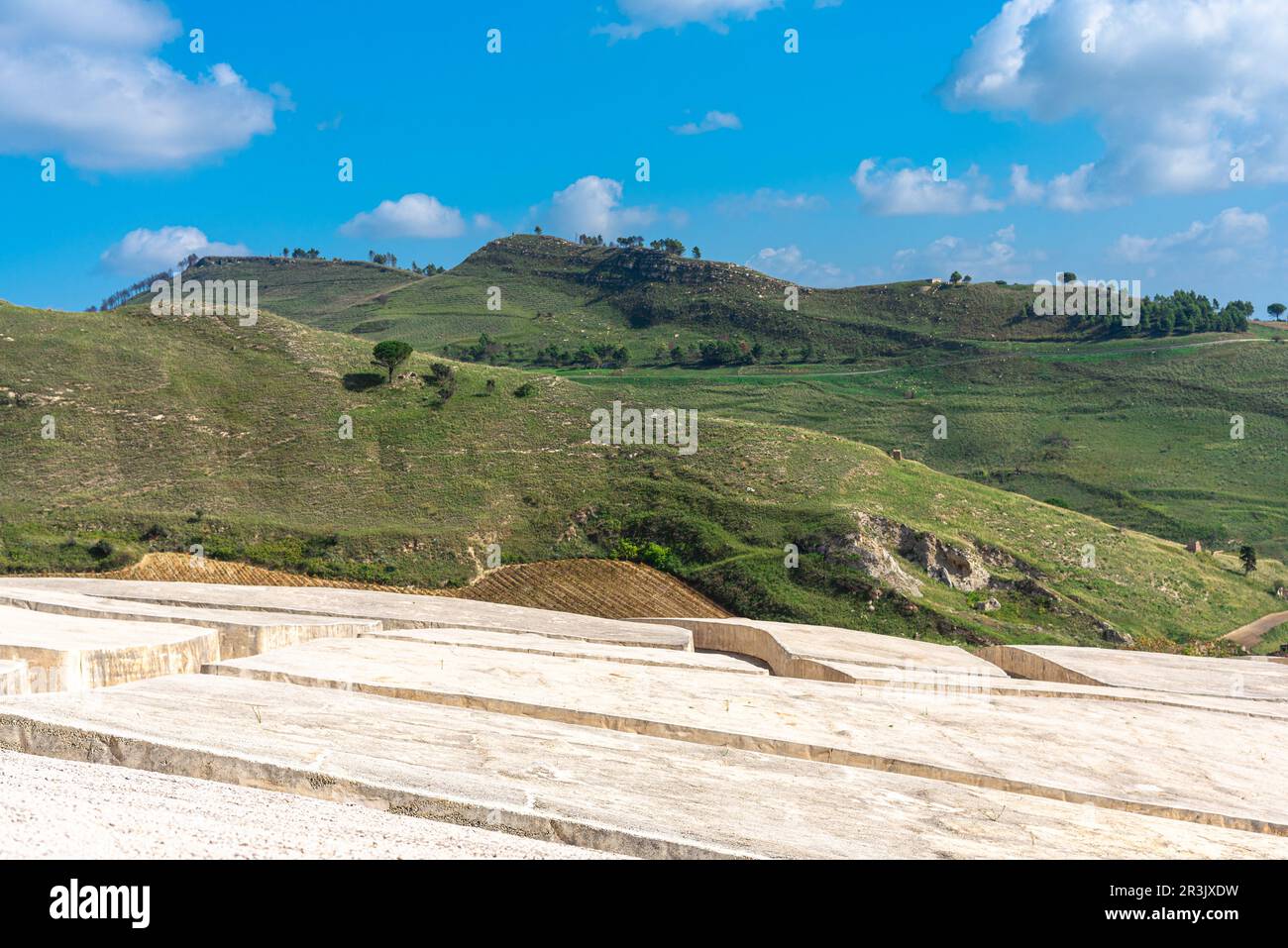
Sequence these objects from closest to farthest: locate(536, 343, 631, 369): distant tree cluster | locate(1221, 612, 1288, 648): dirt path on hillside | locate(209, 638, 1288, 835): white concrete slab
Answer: locate(209, 638, 1288, 835): white concrete slab, locate(1221, 612, 1288, 648): dirt path on hillside, locate(536, 343, 631, 369): distant tree cluster

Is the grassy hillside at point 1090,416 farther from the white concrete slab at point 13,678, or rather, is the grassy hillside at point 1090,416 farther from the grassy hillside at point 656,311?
the white concrete slab at point 13,678

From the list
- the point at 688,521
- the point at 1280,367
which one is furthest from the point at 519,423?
the point at 1280,367

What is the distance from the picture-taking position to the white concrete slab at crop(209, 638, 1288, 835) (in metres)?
4.67

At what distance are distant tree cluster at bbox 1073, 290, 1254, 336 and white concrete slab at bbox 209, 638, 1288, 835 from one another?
95148 mm

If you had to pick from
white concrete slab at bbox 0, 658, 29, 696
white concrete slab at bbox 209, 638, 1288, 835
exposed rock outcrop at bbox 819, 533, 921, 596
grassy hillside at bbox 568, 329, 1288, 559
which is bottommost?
exposed rock outcrop at bbox 819, 533, 921, 596

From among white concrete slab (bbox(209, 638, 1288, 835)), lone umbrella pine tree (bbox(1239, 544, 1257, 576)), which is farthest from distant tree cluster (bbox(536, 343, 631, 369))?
white concrete slab (bbox(209, 638, 1288, 835))

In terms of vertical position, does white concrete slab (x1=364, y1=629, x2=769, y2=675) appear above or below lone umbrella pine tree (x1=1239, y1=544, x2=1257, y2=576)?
above

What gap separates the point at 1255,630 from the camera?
30.2 metres

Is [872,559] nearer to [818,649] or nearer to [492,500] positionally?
[492,500]

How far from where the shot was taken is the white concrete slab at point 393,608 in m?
9.40

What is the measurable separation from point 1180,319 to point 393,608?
98.0 meters

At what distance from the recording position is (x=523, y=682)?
6.04 metres

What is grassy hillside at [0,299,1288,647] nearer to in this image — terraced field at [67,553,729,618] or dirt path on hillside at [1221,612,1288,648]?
dirt path on hillside at [1221,612,1288,648]
